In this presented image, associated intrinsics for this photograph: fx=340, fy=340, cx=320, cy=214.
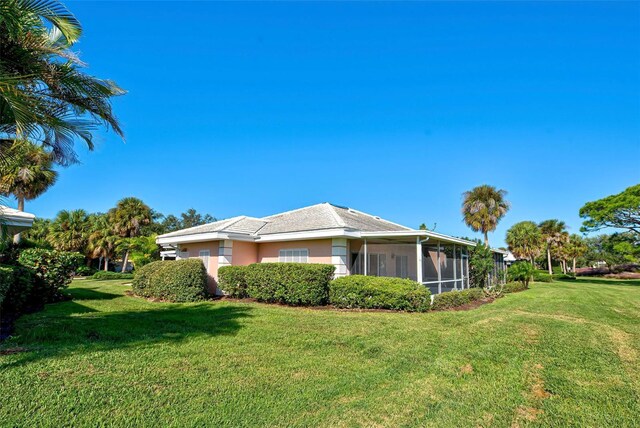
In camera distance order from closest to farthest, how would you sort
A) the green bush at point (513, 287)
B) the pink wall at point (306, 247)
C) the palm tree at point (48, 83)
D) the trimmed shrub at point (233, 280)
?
the palm tree at point (48, 83), the pink wall at point (306, 247), the trimmed shrub at point (233, 280), the green bush at point (513, 287)

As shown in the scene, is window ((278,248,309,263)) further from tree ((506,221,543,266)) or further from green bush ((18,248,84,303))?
tree ((506,221,543,266))

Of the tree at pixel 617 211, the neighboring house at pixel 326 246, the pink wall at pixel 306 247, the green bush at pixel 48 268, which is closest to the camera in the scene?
the green bush at pixel 48 268

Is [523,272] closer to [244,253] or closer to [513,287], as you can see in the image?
[513,287]

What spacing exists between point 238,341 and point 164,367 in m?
1.95

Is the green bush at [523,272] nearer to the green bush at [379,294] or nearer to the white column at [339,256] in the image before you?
the green bush at [379,294]

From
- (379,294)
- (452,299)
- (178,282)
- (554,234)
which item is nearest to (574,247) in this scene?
(554,234)

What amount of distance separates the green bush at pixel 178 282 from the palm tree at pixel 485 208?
26941mm

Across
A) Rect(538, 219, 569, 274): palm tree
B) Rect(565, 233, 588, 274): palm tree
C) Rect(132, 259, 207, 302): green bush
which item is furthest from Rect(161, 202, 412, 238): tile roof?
Rect(565, 233, 588, 274): palm tree

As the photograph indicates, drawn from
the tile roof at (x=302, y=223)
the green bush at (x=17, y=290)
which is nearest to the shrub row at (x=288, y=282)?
the tile roof at (x=302, y=223)

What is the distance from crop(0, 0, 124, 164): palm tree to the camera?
484cm

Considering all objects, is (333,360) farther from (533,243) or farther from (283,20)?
(533,243)

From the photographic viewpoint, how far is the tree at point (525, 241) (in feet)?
129

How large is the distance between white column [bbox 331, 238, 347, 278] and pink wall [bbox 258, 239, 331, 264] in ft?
1.13

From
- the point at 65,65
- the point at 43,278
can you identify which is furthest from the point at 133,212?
the point at 65,65
